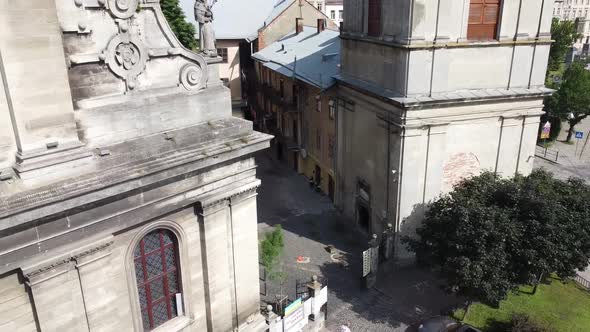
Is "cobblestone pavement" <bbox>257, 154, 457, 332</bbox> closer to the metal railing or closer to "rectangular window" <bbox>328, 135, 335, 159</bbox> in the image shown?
"rectangular window" <bbox>328, 135, 335, 159</bbox>

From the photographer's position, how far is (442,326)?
21.4 m

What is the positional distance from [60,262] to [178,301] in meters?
4.50

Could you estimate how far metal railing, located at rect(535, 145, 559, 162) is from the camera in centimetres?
4541

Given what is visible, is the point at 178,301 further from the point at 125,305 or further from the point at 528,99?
the point at 528,99

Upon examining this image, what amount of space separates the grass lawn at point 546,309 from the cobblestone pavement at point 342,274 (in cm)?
177

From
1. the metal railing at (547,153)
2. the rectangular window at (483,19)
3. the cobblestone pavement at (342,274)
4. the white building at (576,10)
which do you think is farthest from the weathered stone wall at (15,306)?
the white building at (576,10)

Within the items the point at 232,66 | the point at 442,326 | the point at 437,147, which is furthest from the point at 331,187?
the point at 232,66

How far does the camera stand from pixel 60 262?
1202 cm

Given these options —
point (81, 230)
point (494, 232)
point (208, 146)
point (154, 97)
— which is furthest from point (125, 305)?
point (494, 232)

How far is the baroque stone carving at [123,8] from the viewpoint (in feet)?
41.9

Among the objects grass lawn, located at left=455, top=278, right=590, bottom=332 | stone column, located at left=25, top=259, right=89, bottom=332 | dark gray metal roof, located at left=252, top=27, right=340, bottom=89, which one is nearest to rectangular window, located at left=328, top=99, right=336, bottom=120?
dark gray metal roof, located at left=252, top=27, right=340, bottom=89

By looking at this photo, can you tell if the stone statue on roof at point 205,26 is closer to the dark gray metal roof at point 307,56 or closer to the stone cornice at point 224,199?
the stone cornice at point 224,199

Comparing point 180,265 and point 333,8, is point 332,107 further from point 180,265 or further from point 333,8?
point 333,8

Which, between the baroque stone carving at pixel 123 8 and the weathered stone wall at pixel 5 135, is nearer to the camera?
the weathered stone wall at pixel 5 135
